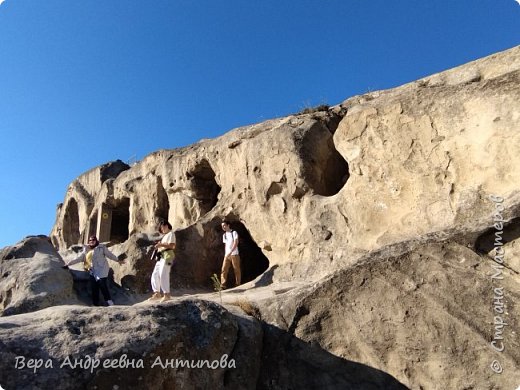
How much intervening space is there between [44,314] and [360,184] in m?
5.27

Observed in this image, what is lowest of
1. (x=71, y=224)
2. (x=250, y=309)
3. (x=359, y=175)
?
(x=250, y=309)

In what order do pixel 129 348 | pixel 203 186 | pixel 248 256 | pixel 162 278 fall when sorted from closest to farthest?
pixel 129 348 < pixel 162 278 < pixel 248 256 < pixel 203 186

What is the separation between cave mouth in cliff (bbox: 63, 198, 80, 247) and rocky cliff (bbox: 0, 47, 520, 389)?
35.9ft

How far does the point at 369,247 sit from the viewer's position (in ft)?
22.9

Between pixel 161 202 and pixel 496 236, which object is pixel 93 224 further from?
pixel 496 236

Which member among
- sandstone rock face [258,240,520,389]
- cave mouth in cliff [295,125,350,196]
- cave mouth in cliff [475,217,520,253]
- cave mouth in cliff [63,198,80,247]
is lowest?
sandstone rock face [258,240,520,389]

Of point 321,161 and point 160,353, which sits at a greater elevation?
point 321,161

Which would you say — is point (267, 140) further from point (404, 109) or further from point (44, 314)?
point (44, 314)

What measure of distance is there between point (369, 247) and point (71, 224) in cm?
1737

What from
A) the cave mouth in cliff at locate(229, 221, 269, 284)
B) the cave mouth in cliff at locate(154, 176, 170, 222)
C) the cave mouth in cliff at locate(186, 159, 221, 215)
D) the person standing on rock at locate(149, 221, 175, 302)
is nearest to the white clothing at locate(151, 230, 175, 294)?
the person standing on rock at locate(149, 221, 175, 302)

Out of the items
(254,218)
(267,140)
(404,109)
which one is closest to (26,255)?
(254,218)

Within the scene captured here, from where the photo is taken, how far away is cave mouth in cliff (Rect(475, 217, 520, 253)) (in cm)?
425

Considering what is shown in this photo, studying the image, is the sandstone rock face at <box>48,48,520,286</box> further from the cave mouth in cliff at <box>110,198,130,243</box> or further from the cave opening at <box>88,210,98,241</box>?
the cave opening at <box>88,210,98,241</box>

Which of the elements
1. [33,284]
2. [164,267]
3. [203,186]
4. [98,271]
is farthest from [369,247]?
[203,186]
